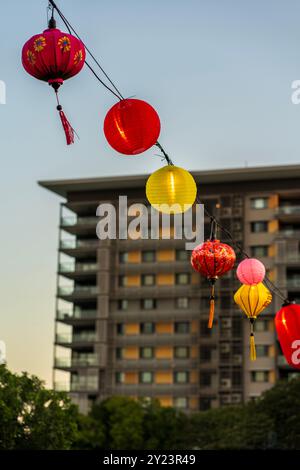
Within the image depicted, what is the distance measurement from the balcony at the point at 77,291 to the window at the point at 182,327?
17.5 ft

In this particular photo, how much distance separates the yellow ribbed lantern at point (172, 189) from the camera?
995 centimetres

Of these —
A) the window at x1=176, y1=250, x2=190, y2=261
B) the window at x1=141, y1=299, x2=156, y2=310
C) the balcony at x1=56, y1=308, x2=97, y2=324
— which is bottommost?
the balcony at x1=56, y1=308, x2=97, y2=324

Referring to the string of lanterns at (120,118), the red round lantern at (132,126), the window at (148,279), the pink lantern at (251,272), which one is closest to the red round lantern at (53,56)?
the string of lanterns at (120,118)

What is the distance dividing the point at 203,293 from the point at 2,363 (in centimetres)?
2892

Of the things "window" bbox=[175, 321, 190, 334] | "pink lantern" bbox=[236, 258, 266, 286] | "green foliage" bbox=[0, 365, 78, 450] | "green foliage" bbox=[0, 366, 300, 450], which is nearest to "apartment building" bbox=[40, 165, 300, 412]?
"window" bbox=[175, 321, 190, 334]

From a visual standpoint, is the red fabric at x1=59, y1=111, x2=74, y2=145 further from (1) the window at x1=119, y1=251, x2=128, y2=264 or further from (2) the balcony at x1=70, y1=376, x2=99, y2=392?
(1) the window at x1=119, y1=251, x2=128, y2=264

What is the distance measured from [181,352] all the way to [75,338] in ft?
21.4

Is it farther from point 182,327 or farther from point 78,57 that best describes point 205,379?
point 78,57

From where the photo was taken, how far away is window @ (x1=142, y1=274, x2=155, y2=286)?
5906cm

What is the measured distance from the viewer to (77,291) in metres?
59.7

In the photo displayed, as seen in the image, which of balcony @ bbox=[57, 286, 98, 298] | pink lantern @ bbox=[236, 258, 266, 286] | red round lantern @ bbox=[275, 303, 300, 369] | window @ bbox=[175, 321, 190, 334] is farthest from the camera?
balcony @ bbox=[57, 286, 98, 298]

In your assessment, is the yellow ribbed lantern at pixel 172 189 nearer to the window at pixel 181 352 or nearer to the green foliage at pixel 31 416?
the green foliage at pixel 31 416

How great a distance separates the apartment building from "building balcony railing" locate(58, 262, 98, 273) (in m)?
0.07

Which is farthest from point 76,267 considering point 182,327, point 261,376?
point 261,376
